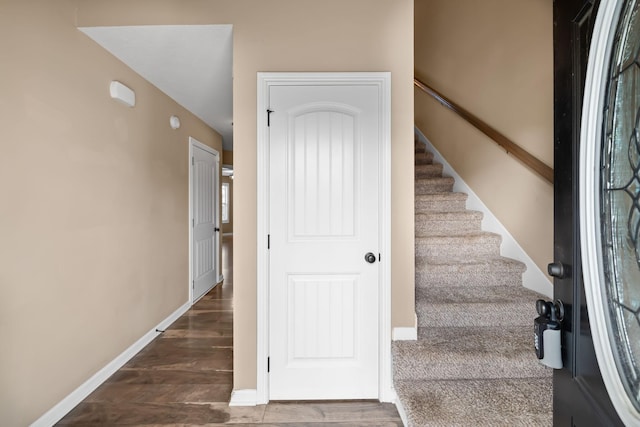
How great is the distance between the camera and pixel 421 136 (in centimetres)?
371

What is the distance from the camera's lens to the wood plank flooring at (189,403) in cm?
163

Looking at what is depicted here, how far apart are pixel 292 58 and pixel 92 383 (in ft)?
8.36

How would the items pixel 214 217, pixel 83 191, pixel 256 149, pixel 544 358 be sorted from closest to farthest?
pixel 544 358 < pixel 256 149 < pixel 83 191 < pixel 214 217

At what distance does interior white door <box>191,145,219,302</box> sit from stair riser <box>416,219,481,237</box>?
8.94ft

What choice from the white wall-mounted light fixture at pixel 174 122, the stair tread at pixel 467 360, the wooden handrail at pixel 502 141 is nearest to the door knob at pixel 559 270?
the stair tread at pixel 467 360

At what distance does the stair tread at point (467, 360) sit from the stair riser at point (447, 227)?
1.04 m

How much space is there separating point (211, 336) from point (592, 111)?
9.75 ft

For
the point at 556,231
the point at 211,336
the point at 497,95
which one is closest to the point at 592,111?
the point at 556,231

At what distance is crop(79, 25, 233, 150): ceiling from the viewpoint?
1855mm

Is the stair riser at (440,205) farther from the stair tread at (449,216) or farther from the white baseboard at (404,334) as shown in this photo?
the white baseboard at (404,334)

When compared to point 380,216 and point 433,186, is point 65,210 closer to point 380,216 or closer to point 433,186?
point 380,216

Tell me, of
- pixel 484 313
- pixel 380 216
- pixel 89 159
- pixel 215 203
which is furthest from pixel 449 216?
pixel 215 203

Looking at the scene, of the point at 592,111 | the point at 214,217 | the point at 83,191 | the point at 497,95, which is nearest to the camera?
the point at 592,111

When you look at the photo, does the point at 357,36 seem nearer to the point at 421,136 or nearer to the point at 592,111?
the point at 592,111
